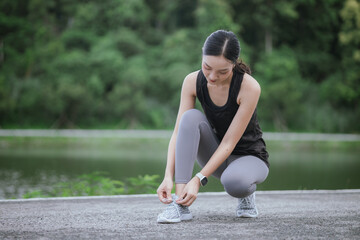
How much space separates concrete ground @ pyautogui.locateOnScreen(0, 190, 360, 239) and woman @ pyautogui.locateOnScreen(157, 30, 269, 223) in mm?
211

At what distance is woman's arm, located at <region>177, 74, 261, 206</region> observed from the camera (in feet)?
9.60

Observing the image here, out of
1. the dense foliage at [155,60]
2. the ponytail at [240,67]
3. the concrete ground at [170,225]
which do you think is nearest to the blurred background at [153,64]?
the dense foliage at [155,60]

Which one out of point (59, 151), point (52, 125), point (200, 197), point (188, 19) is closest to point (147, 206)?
point (200, 197)

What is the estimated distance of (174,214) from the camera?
2.97 metres

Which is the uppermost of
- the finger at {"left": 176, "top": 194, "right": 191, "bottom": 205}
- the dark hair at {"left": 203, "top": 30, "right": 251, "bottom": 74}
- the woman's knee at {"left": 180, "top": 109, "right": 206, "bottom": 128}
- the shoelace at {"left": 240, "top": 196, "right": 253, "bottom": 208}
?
the dark hair at {"left": 203, "top": 30, "right": 251, "bottom": 74}

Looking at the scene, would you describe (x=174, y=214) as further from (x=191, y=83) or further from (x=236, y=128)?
(x=191, y=83)

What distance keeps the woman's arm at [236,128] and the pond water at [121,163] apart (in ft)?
13.7

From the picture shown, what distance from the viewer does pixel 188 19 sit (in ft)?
106

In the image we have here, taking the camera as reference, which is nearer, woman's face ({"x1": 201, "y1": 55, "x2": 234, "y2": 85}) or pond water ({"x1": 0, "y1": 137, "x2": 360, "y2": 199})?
woman's face ({"x1": 201, "y1": 55, "x2": 234, "y2": 85})

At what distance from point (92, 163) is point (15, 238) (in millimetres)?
9219

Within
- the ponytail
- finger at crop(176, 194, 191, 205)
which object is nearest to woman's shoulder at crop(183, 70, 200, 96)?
the ponytail

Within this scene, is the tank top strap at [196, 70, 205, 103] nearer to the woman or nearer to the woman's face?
the woman

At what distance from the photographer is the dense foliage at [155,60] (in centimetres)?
2350

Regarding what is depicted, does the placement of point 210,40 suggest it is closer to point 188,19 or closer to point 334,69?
point 334,69
